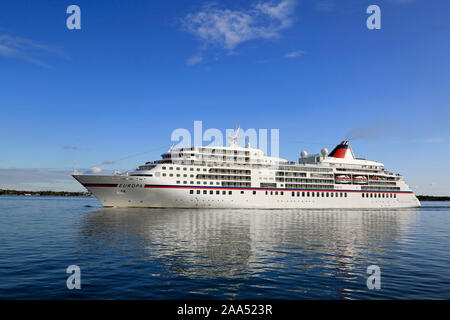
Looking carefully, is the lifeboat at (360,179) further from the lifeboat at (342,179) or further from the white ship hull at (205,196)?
the white ship hull at (205,196)

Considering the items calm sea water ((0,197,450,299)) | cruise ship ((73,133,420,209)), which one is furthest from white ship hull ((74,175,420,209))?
calm sea water ((0,197,450,299))

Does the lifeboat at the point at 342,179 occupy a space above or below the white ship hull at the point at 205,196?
above

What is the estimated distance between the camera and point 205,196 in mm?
60094

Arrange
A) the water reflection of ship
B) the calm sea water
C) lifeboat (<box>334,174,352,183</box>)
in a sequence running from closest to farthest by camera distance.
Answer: the calm sea water
the water reflection of ship
lifeboat (<box>334,174,352,183</box>)

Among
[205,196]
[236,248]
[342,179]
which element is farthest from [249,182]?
[236,248]

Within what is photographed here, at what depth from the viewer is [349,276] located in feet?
47.8

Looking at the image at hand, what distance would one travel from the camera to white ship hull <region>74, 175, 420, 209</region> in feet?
185

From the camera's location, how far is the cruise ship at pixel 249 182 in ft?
187

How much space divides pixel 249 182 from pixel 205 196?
1027 cm

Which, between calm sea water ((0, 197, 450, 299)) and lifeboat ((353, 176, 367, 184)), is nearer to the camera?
calm sea water ((0, 197, 450, 299))

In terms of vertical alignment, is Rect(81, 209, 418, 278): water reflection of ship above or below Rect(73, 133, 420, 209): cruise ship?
below

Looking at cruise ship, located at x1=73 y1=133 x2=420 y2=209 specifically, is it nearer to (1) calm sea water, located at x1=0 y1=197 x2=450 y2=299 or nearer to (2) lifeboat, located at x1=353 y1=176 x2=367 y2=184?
(2) lifeboat, located at x1=353 y1=176 x2=367 y2=184

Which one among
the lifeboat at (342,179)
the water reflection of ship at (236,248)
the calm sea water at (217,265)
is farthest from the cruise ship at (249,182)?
the calm sea water at (217,265)
